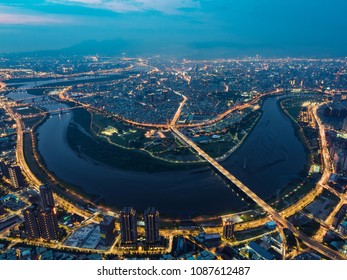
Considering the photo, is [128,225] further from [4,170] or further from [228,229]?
[4,170]

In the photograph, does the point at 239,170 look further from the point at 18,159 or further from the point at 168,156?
the point at 18,159

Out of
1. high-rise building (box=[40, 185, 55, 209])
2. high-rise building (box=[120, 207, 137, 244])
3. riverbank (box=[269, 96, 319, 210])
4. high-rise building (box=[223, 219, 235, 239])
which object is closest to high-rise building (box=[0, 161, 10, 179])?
high-rise building (box=[40, 185, 55, 209])

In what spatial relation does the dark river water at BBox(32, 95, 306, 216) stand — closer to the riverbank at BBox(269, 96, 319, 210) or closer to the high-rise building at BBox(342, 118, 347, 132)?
the riverbank at BBox(269, 96, 319, 210)

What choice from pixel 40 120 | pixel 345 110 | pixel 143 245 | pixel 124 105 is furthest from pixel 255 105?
pixel 143 245

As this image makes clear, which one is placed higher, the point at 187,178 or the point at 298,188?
the point at 187,178

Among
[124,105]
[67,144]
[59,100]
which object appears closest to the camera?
[67,144]

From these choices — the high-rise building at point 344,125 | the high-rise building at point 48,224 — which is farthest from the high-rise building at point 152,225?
the high-rise building at point 344,125

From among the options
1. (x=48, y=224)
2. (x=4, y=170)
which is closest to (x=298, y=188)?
(x=48, y=224)
